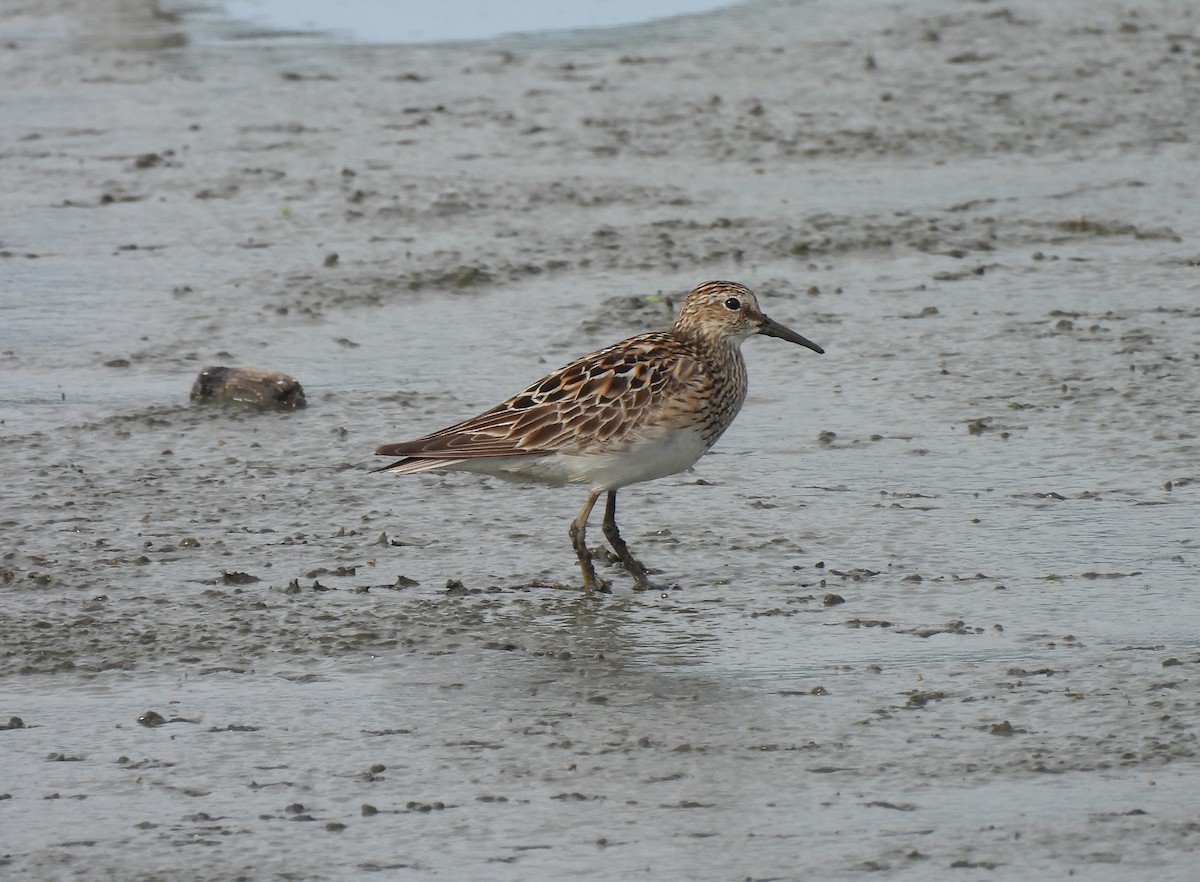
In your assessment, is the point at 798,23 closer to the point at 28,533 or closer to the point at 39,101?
the point at 39,101

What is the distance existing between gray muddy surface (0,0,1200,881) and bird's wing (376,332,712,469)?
0.52 m

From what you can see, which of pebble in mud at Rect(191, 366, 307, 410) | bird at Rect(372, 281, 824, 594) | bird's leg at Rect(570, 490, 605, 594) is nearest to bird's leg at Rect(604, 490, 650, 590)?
bird at Rect(372, 281, 824, 594)

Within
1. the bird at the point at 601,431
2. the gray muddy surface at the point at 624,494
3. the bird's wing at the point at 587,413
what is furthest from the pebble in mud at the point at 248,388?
the bird's wing at the point at 587,413

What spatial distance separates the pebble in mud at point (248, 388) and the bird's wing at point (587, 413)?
91.3 inches

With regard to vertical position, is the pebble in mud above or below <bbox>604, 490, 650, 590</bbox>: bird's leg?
above

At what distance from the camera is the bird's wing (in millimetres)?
7707

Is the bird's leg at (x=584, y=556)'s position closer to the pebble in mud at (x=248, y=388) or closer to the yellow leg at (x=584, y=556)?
the yellow leg at (x=584, y=556)

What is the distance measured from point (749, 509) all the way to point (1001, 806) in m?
3.05

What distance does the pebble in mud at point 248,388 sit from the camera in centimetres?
997

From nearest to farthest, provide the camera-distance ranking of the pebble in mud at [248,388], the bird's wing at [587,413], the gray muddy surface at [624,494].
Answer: the gray muddy surface at [624,494] < the bird's wing at [587,413] < the pebble in mud at [248,388]

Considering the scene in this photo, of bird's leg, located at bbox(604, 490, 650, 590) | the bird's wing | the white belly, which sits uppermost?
the bird's wing

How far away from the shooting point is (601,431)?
769 centimetres

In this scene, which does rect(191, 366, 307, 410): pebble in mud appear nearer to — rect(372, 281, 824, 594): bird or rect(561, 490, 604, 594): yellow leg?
rect(372, 281, 824, 594): bird

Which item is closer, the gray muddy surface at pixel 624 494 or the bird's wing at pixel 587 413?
the gray muddy surface at pixel 624 494
